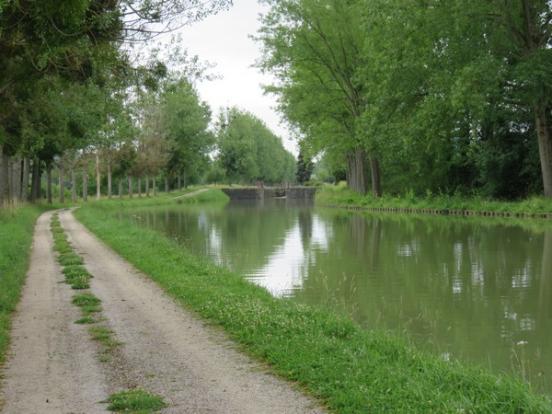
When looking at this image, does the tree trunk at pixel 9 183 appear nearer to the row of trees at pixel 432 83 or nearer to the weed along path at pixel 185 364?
the row of trees at pixel 432 83

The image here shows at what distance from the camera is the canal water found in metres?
10.4

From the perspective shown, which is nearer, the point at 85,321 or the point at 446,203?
the point at 85,321

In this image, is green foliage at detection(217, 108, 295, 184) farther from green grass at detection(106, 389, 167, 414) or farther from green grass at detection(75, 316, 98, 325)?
green grass at detection(106, 389, 167, 414)

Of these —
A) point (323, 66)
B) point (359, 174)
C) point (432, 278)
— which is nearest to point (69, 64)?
point (432, 278)

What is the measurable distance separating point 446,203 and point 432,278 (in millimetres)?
26924

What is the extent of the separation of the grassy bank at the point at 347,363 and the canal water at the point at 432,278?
128 cm

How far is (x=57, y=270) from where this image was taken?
17109mm

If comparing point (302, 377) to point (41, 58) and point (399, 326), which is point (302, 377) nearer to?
point (399, 326)

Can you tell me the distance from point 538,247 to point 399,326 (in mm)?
12713

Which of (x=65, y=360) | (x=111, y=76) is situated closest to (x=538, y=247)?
(x=111, y=76)

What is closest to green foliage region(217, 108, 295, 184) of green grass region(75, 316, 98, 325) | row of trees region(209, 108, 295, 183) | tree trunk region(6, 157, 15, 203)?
row of trees region(209, 108, 295, 183)

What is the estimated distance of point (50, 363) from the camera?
8.29 metres

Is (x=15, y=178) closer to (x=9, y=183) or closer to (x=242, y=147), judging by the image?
(x=9, y=183)

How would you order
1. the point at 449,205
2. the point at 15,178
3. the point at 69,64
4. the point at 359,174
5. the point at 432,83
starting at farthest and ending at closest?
the point at 359,174
the point at 15,178
the point at 449,205
the point at 432,83
the point at 69,64
